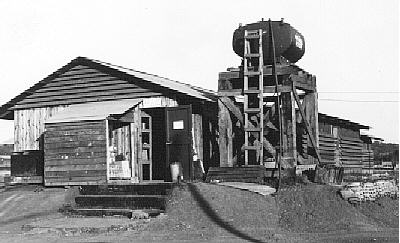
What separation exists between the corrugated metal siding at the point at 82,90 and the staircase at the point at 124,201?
198 inches

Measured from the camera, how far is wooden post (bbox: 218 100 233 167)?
19.5 metres

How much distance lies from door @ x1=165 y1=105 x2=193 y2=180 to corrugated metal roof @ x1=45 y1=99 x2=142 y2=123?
1.49m

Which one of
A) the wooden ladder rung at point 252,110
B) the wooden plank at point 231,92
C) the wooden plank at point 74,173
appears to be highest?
the wooden plank at point 231,92

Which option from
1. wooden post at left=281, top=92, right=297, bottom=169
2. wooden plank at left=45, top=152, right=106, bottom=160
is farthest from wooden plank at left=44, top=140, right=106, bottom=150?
wooden post at left=281, top=92, right=297, bottom=169

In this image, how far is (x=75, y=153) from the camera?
19078 millimetres

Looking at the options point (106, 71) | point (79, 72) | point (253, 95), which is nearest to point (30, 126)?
point (79, 72)

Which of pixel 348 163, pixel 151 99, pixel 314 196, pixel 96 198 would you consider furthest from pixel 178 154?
pixel 348 163

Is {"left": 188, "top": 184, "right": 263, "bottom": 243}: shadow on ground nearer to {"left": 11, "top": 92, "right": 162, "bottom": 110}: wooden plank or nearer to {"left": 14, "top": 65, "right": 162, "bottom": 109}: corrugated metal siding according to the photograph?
{"left": 11, "top": 92, "right": 162, "bottom": 110}: wooden plank

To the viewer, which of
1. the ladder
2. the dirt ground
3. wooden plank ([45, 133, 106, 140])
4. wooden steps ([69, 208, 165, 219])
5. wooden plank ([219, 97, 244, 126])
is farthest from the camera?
wooden plank ([219, 97, 244, 126])

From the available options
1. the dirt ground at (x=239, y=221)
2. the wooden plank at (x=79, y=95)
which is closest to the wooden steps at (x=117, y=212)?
the dirt ground at (x=239, y=221)

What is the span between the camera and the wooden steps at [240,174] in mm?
17448

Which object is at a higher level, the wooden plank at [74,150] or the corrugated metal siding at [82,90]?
the corrugated metal siding at [82,90]

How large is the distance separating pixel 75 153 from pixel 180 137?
3660 millimetres

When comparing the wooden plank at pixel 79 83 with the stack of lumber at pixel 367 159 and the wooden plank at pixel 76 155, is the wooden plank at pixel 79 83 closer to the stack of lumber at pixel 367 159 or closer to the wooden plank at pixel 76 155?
the wooden plank at pixel 76 155
